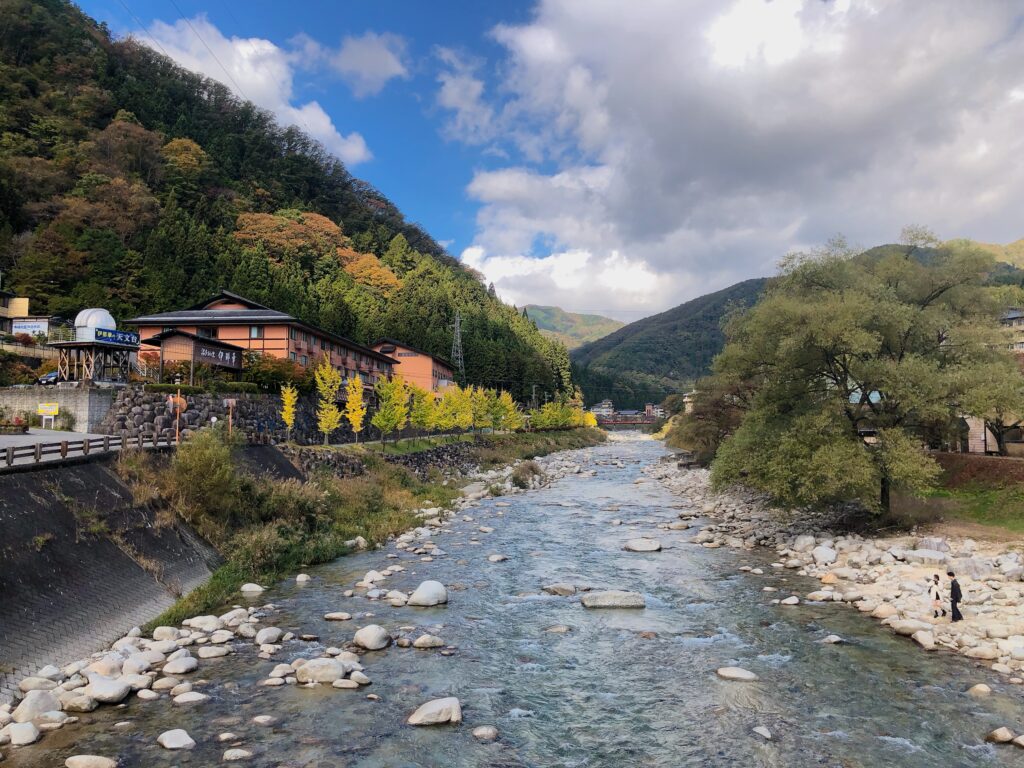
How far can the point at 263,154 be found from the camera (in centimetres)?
12681

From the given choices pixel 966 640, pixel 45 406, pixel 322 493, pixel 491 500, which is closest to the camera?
pixel 966 640

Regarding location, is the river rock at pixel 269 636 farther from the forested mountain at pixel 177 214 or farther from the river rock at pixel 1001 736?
the forested mountain at pixel 177 214

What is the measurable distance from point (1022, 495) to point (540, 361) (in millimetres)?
91515

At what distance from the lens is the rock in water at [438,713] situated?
1029 cm

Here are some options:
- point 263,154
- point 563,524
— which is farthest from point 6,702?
point 263,154

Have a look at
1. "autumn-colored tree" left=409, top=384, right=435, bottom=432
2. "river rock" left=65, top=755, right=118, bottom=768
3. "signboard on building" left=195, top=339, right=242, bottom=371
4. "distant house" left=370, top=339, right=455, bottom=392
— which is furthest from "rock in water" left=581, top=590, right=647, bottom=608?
"distant house" left=370, top=339, right=455, bottom=392

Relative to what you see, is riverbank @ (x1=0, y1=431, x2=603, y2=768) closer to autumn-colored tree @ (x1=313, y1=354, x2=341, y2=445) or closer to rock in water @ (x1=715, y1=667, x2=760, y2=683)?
rock in water @ (x1=715, y1=667, x2=760, y2=683)

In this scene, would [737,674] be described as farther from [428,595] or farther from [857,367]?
[857,367]

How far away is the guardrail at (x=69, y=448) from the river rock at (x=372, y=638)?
1048cm

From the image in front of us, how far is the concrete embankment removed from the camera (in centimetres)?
1188

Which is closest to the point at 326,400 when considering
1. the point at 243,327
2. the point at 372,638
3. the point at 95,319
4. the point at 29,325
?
the point at 243,327

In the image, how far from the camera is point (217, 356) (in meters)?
42.9

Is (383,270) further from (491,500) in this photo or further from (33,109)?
(491,500)

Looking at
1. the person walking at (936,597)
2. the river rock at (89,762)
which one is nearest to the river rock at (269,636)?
the river rock at (89,762)
